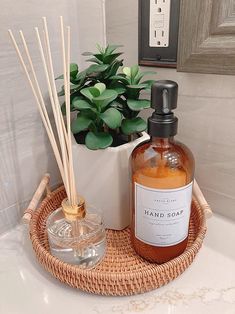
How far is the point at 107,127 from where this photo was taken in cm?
46

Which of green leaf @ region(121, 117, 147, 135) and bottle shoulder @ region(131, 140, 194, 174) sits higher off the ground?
green leaf @ region(121, 117, 147, 135)

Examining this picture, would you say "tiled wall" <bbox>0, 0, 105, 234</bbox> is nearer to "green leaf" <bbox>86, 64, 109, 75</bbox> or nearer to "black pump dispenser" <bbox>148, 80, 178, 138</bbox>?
"green leaf" <bbox>86, 64, 109, 75</bbox>

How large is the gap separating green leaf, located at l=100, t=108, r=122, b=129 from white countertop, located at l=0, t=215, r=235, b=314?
236mm

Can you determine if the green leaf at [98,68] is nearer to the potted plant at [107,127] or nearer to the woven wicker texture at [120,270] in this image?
the potted plant at [107,127]

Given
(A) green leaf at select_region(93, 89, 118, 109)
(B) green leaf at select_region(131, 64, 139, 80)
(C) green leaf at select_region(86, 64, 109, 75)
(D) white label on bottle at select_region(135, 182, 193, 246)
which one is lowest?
(D) white label on bottle at select_region(135, 182, 193, 246)

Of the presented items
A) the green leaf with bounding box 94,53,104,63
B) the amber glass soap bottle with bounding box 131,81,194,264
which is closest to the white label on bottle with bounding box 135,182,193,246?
the amber glass soap bottle with bounding box 131,81,194,264

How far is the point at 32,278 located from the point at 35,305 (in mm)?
50

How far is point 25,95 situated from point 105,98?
166 mm

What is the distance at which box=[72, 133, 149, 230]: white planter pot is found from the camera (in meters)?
0.44

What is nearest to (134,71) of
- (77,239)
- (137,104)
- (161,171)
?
(137,104)

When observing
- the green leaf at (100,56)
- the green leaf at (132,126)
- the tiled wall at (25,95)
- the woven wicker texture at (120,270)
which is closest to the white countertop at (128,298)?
the woven wicker texture at (120,270)

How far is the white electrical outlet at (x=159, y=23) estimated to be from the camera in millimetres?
467

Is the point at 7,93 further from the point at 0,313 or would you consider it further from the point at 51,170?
the point at 0,313

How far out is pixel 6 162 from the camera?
1.57ft
